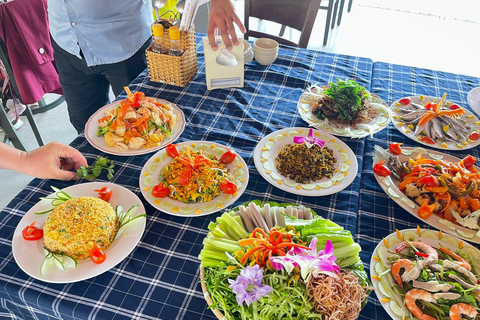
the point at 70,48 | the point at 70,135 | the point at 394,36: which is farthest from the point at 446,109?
the point at 394,36

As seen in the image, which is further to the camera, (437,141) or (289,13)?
(289,13)

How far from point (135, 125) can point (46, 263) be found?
73 cm

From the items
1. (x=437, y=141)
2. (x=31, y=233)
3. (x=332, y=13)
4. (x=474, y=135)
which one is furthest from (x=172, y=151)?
(x=332, y=13)

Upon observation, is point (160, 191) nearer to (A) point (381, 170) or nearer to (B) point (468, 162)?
(A) point (381, 170)

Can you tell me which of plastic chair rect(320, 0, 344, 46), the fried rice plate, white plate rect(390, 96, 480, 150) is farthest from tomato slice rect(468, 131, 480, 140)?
plastic chair rect(320, 0, 344, 46)

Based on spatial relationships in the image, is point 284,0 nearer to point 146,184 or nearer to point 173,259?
point 146,184

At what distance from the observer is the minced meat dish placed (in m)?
1.45

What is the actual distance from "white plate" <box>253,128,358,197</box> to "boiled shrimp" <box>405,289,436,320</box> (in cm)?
48

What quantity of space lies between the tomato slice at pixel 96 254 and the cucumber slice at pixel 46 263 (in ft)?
0.44

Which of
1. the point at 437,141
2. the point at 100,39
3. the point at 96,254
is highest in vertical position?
the point at 100,39

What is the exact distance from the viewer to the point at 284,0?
8.79 ft

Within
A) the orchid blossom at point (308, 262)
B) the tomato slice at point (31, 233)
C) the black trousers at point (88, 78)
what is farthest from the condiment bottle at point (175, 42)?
the orchid blossom at point (308, 262)

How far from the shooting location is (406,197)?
4.51 feet

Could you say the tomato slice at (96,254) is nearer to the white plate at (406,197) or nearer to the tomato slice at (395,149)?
the white plate at (406,197)
